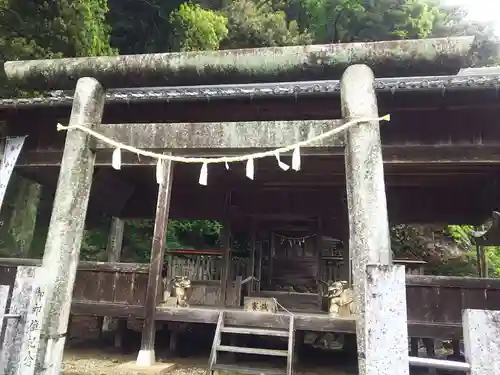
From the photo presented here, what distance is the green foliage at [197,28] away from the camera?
15.2m

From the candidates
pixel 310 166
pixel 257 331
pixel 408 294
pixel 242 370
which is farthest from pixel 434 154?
pixel 242 370

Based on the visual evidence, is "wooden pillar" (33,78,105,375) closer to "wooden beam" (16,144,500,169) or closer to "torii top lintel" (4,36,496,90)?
"torii top lintel" (4,36,496,90)

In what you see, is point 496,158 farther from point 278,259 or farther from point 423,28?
point 423,28

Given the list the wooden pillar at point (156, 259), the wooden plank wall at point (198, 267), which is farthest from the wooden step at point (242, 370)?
the wooden plank wall at point (198, 267)

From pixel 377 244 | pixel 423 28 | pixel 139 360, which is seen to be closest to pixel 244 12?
pixel 423 28

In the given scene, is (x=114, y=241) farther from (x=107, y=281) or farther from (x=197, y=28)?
(x=197, y=28)

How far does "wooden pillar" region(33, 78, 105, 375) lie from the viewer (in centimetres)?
380

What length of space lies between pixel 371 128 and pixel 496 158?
3.96 metres

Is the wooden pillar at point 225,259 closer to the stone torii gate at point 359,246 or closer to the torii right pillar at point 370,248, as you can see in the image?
the stone torii gate at point 359,246

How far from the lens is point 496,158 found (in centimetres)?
649

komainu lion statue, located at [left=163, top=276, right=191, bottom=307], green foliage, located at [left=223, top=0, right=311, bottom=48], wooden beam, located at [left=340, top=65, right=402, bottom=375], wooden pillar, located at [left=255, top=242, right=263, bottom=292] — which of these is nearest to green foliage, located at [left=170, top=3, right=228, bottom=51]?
green foliage, located at [left=223, top=0, right=311, bottom=48]

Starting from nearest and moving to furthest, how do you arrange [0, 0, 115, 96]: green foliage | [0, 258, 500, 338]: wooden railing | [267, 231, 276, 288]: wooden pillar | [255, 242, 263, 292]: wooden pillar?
[0, 258, 500, 338]: wooden railing
[0, 0, 115, 96]: green foliage
[255, 242, 263, 292]: wooden pillar
[267, 231, 276, 288]: wooden pillar

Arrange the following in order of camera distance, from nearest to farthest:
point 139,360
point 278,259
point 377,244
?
point 377,244
point 139,360
point 278,259

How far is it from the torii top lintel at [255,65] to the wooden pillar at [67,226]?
0.32 meters
